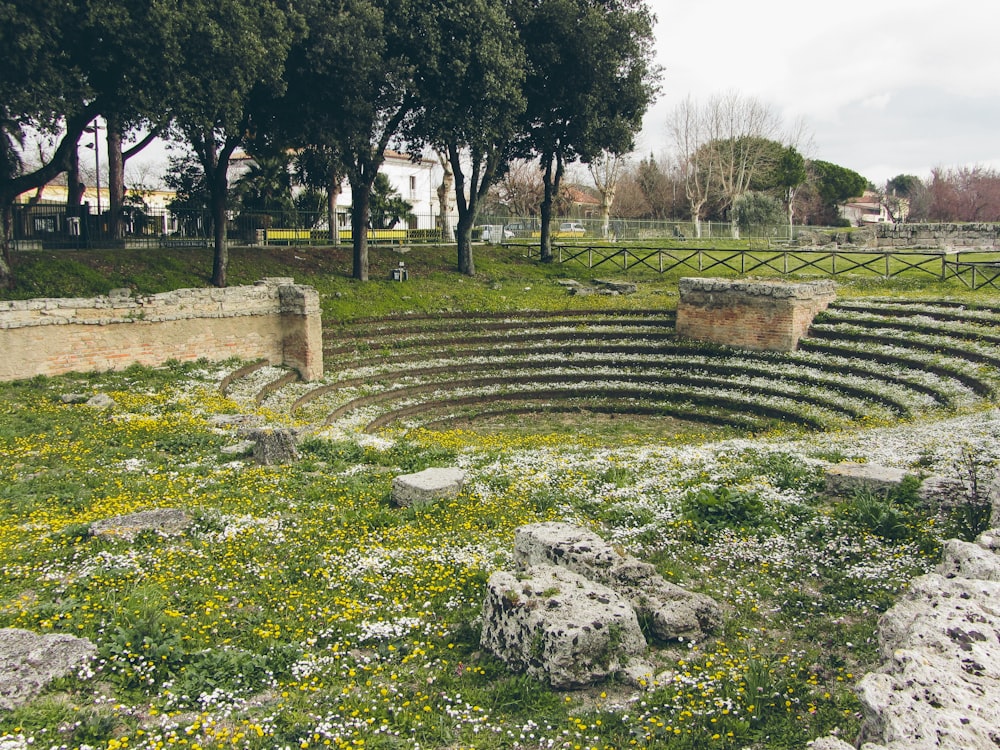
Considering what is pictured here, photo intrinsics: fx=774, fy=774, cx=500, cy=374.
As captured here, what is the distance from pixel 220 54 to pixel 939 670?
1786 centimetres

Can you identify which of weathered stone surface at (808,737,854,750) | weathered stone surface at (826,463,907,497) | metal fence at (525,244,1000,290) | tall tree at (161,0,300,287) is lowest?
weathered stone surface at (808,737,854,750)

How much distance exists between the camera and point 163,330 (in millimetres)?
17312

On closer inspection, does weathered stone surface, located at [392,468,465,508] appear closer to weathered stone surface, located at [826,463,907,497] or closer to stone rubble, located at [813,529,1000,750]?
weathered stone surface, located at [826,463,907,497]

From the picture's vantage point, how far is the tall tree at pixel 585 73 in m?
26.5

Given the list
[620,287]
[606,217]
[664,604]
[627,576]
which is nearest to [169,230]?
[620,287]

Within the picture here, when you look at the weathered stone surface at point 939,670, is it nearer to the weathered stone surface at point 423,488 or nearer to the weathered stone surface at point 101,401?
the weathered stone surface at point 423,488

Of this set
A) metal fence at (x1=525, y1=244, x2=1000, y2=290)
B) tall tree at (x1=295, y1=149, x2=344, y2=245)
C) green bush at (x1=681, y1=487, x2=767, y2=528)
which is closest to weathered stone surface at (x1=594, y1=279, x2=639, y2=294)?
metal fence at (x1=525, y1=244, x2=1000, y2=290)

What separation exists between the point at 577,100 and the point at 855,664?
2479cm

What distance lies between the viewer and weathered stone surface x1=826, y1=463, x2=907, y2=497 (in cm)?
909

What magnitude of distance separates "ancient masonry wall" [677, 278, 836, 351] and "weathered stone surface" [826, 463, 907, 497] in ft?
36.3

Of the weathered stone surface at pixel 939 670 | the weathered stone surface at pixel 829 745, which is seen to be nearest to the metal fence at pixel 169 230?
the weathered stone surface at pixel 939 670

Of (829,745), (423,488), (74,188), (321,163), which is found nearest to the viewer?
(829,745)

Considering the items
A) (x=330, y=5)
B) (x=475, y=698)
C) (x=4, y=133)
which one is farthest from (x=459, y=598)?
(x=330, y=5)

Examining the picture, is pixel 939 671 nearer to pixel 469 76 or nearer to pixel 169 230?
pixel 469 76
